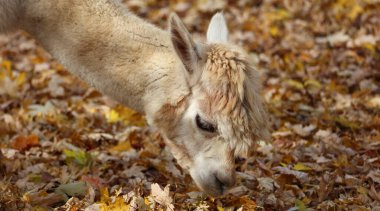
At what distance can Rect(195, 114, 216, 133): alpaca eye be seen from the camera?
4.61 m

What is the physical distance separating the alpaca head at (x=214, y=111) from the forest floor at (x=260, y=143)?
32 cm

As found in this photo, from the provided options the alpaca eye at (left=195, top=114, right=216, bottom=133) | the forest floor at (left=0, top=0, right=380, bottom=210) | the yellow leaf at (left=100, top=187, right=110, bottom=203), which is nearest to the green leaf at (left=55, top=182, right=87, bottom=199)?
the forest floor at (left=0, top=0, right=380, bottom=210)

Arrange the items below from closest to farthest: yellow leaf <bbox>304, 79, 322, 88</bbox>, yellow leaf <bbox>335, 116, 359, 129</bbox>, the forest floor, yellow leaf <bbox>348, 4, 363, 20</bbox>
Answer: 1. the forest floor
2. yellow leaf <bbox>335, 116, 359, 129</bbox>
3. yellow leaf <bbox>304, 79, 322, 88</bbox>
4. yellow leaf <bbox>348, 4, 363, 20</bbox>

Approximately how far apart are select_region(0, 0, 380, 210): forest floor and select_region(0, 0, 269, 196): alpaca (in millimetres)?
433

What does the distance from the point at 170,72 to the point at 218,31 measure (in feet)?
2.15

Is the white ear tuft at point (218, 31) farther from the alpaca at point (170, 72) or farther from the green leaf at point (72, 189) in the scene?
the green leaf at point (72, 189)

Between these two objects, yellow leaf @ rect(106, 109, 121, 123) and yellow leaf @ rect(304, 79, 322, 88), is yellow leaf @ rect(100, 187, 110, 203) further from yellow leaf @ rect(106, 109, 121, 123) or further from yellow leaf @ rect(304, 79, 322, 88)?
yellow leaf @ rect(304, 79, 322, 88)

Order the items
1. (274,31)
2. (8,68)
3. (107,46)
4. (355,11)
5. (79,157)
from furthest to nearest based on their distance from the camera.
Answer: (355,11)
(274,31)
(8,68)
(79,157)
(107,46)

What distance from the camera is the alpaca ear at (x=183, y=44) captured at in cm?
457

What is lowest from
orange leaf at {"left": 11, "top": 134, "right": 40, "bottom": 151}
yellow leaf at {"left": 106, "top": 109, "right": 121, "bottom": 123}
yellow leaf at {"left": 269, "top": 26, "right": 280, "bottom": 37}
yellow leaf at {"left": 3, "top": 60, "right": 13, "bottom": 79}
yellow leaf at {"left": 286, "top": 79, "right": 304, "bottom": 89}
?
orange leaf at {"left": 11, "top": 134, "right": 40, "bottom": 151}

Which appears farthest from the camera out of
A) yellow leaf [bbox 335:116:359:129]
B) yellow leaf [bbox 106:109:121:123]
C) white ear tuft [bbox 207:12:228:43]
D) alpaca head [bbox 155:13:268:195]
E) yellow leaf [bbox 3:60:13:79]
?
yellow leaf [bbox 3:60:13:79]

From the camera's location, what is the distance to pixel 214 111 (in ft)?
15.0

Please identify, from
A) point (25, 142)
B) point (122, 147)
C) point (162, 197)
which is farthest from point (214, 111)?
point (25, 142)

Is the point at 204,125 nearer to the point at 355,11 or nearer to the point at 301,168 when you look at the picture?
the point at 301,168
